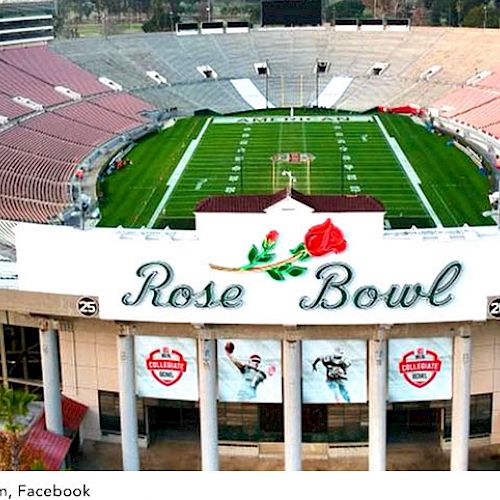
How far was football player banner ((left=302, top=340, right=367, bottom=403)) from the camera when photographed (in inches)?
1087

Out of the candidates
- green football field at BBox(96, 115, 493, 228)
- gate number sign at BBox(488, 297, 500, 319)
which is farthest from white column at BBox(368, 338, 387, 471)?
green football field at BBox(96, 115, 493, 228)

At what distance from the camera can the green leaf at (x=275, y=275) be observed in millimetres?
25688

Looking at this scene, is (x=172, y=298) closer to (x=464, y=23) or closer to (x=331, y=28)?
(x=331, y=28)

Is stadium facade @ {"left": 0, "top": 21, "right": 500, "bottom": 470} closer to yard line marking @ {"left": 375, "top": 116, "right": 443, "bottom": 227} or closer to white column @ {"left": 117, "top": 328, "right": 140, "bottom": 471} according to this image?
white column @ {"left": 117, "top": 328, "right": 140, "bottom": 471}

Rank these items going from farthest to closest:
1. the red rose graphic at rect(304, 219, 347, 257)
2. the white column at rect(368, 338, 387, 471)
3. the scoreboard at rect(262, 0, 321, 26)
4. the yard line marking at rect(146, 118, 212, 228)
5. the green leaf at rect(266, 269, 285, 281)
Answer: the scoreboard at rect(262, 0, 321, 26), the yard line marking at rect(146, 118, 212, 228), the white column at rect(368, 338, 387, 471), the green leaf at rect(266, 269, 285, 281), the red rose graphic at rect(304, 219, 347, 257)

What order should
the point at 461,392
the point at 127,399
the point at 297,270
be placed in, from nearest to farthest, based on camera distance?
the point at 297,270
the point at 461,392
the point at 127,399

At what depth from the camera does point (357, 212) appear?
82.8ft

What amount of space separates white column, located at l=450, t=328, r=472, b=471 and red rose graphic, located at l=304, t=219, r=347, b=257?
4.81m

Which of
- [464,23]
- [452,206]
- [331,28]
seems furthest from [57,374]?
[464,23]

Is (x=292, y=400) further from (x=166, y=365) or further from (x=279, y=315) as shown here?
(x=166, y=365)

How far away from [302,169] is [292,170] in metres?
0.60

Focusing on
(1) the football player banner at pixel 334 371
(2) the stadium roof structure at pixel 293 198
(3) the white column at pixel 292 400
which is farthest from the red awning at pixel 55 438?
(2) the stadium roof structure at pixel 293 198

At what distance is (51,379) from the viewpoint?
28.7m
